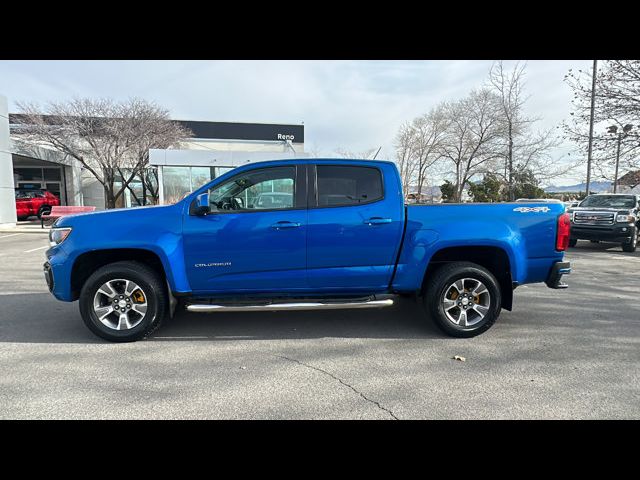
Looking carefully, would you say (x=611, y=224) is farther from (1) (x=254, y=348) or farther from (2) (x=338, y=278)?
(1) (x=254, y=348)

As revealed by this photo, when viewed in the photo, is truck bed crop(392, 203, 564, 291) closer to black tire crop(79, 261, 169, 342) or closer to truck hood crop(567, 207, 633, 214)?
black tire crop(79, 261, 169, 342)

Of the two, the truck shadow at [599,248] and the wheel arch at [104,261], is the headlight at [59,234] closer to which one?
the wheel arch at [104,261]

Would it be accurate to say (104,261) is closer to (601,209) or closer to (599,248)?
(601,209)

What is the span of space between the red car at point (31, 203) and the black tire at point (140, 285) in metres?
23.0

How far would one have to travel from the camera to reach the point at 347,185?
4.25 metres

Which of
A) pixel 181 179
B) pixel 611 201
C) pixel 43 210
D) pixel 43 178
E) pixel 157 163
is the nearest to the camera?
pixel 611 201

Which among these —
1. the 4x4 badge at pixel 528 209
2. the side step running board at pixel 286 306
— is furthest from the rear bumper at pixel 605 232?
the side step running board at pixel 286 306

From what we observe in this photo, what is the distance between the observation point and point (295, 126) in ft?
135

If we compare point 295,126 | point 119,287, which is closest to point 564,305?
point 119,287

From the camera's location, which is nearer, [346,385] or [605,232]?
[346,385]

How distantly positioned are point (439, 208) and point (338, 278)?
55.8 inches

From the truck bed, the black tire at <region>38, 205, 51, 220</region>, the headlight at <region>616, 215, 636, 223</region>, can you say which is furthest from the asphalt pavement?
the black tire at <region>38, 205, 51, 220</region>

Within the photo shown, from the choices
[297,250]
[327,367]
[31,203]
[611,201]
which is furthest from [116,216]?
[31,203]

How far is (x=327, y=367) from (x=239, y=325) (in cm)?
159
